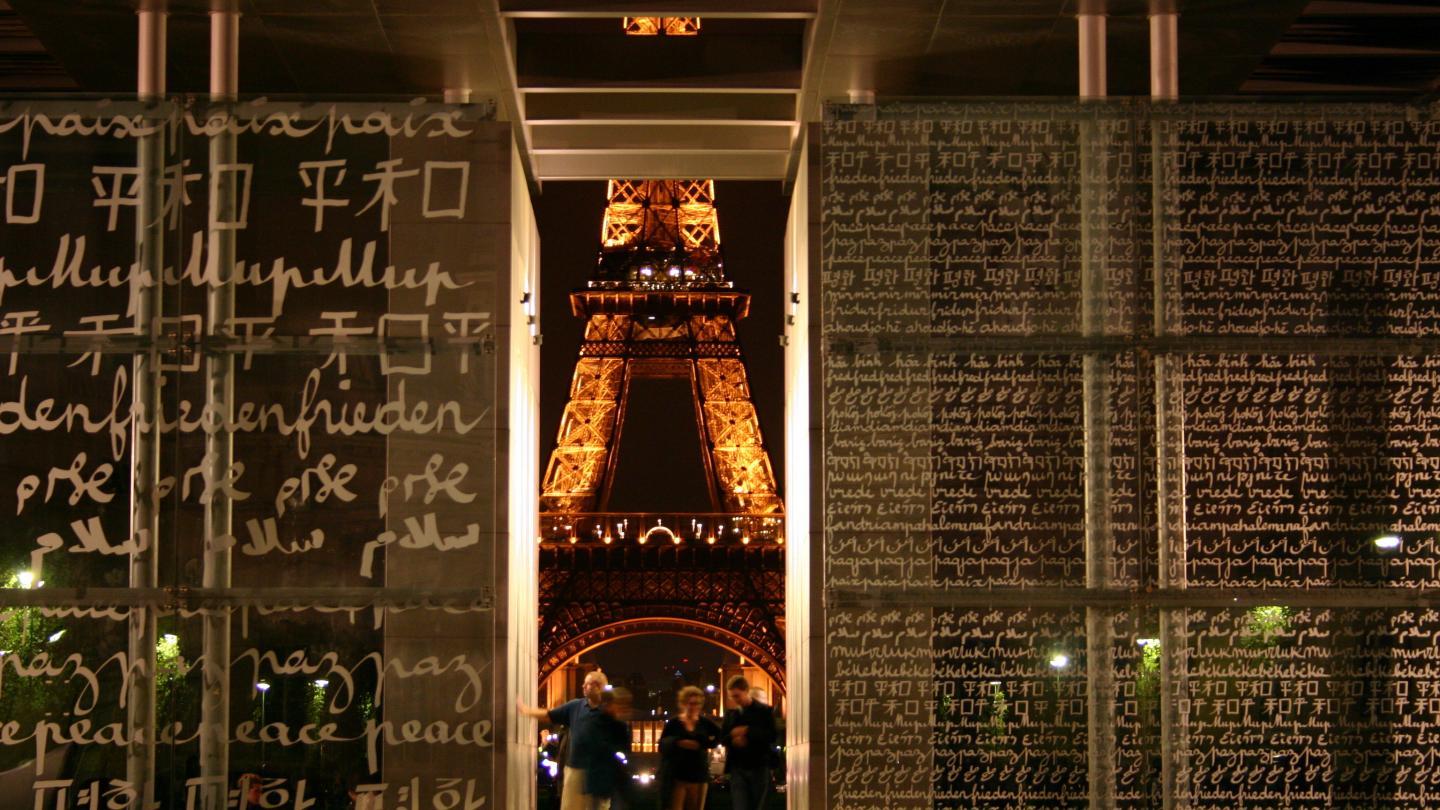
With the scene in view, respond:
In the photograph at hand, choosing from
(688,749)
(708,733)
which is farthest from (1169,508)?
(688,749)

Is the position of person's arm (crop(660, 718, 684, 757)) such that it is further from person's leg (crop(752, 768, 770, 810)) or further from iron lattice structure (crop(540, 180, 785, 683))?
iron lattice structure (crop(540, 180, 785, 683))

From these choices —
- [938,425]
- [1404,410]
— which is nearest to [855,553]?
[938,425]

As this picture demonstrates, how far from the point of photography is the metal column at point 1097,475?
10.4 m

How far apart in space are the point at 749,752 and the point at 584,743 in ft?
3.80

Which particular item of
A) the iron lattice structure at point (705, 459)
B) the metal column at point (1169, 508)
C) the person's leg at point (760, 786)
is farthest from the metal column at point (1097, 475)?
the iron lattice structure at point (705, 459)

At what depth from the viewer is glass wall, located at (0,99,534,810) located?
10188 millimetres

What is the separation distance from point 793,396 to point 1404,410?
4.81 meters

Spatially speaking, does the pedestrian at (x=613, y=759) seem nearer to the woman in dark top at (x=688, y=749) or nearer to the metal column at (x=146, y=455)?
the woman in dark top at (x=688, y=749)

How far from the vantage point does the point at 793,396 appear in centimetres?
1387

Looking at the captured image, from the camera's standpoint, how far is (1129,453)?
10.5 metres

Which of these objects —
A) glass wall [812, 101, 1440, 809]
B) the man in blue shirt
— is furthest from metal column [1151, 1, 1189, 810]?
the man in blue shirt

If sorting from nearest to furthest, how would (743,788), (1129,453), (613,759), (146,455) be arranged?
(146,455) → (1129,453) → (743,788) → (613,759)

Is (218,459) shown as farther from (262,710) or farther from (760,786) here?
(760,786)

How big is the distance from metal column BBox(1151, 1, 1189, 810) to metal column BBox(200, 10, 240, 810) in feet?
17.8
